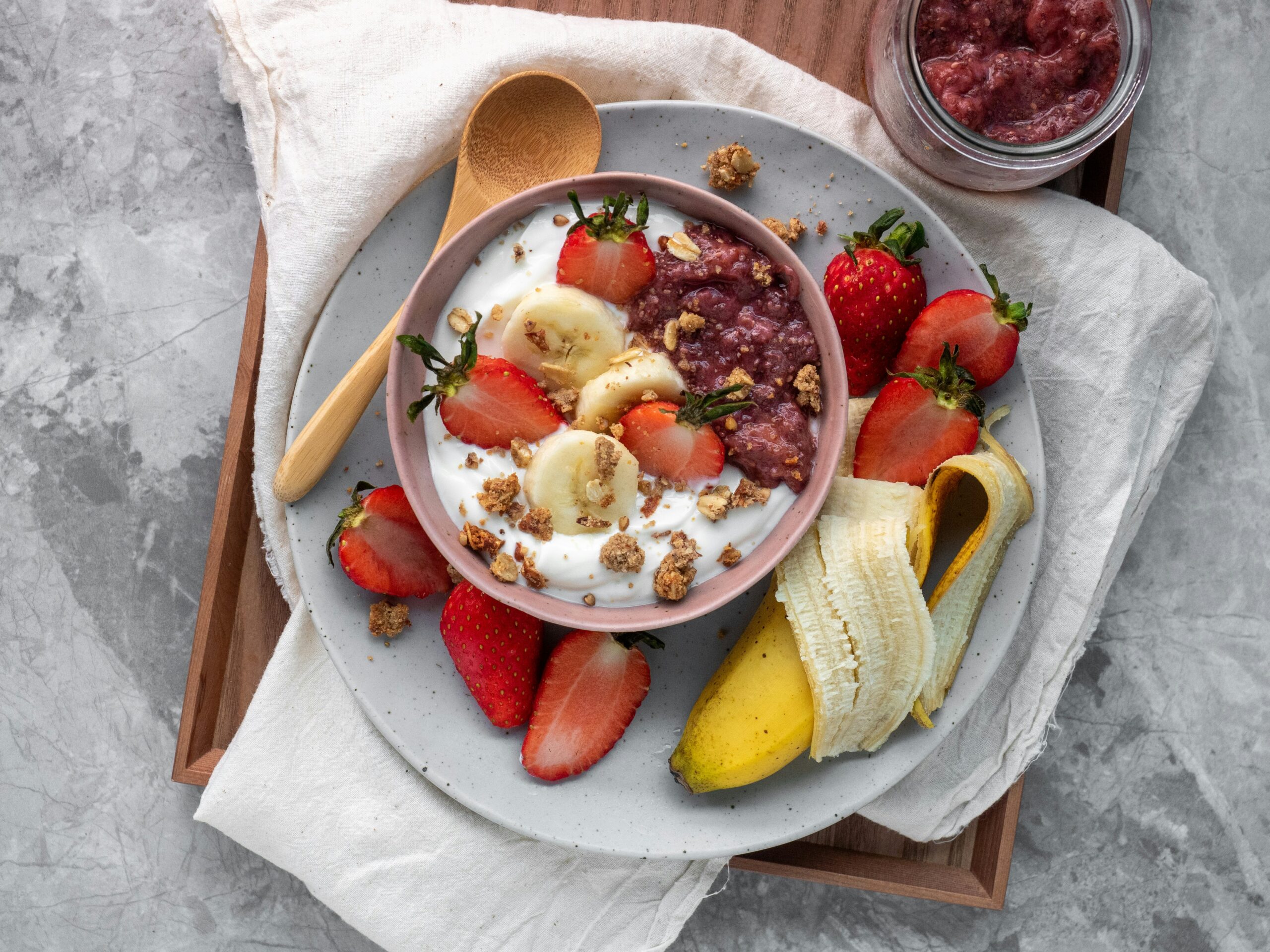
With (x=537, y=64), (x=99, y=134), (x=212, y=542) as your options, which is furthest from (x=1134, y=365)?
(x=99, y=134)

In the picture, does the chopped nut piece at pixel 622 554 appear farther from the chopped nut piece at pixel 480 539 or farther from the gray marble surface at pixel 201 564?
the gray marble surface at pixel 201 564

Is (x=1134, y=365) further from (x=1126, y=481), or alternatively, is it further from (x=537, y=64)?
(x=537, y=64)

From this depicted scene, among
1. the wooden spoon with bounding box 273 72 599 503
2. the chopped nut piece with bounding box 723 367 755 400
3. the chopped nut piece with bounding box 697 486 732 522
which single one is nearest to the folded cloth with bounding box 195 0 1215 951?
the wooden spoon with bounding box 273 72 599 503

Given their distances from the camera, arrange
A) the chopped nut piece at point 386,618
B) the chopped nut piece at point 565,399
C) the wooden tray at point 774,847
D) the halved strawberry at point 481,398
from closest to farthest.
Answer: the halved strawberry at point 481,398
the chopped nut piece at point 565,399
the chopped nut piece at point 386,618
the wooden tray at point 774,847

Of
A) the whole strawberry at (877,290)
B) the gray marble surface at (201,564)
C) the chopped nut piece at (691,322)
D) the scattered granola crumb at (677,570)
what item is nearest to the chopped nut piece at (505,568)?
the scattered granola crumb at (677,570)

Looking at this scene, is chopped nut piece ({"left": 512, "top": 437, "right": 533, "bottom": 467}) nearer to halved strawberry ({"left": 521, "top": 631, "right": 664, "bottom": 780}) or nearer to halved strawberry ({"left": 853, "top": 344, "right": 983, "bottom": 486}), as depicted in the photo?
halved strawberry ({"left": 521, "top": 631, "right": 664, "bottom": 780})

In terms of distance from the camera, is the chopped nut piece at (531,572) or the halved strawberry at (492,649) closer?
the chopped nut piece at (531,572)
